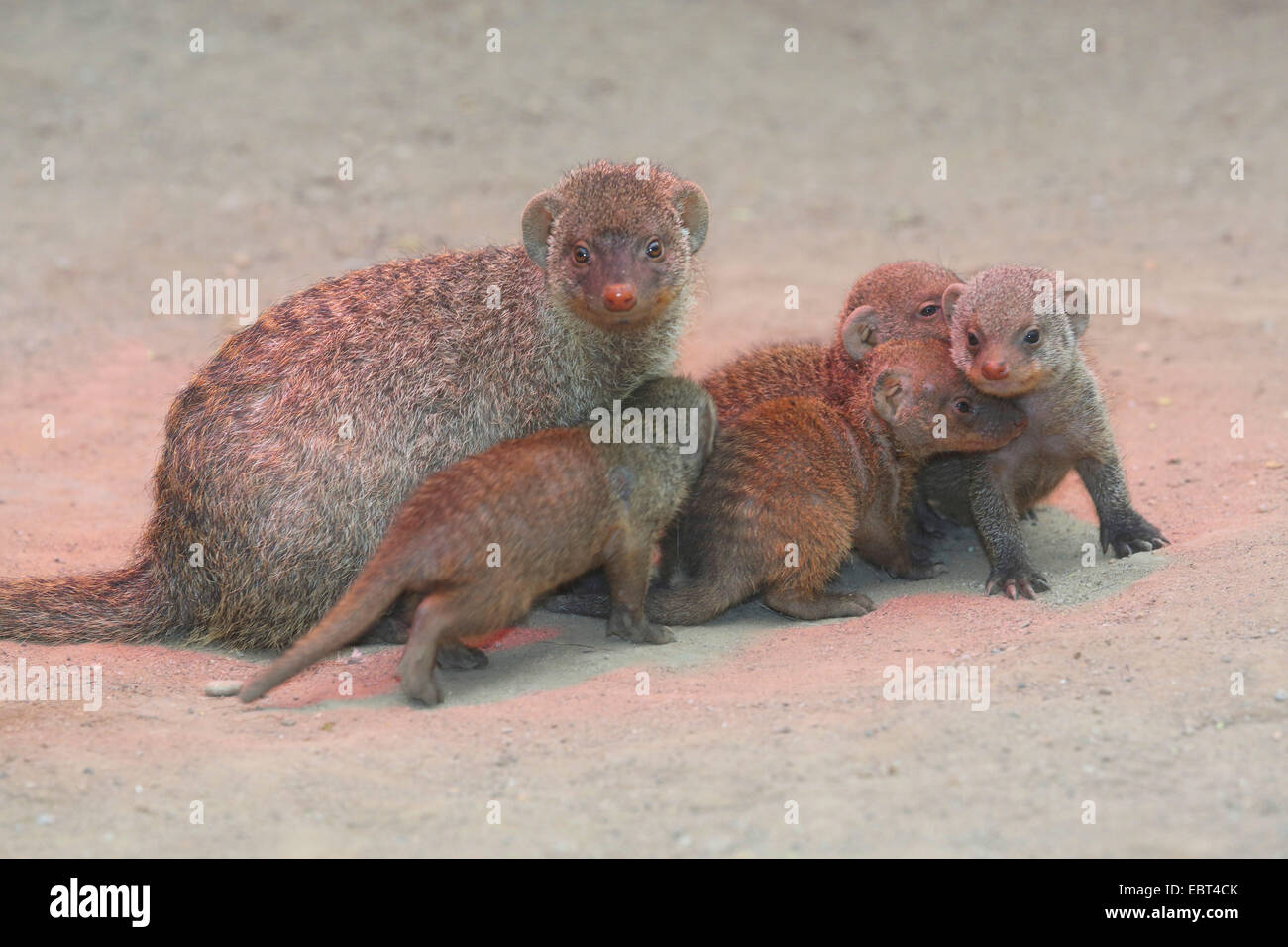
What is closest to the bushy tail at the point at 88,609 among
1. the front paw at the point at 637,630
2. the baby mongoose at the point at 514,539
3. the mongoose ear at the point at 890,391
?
the baby mongoose at the point at 514,539

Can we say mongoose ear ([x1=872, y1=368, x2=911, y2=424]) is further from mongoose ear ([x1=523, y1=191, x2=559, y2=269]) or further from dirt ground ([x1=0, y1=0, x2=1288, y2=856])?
mongoose ear ([x1=523, y1=191, x2=559, y2=269])

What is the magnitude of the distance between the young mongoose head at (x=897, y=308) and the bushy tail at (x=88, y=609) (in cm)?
306

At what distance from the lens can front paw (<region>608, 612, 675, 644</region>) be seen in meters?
5.45

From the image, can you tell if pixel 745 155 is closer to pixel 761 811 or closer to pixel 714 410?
pixel 714 410

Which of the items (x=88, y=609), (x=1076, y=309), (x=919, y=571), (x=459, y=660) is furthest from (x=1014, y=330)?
(x=88, y=609)

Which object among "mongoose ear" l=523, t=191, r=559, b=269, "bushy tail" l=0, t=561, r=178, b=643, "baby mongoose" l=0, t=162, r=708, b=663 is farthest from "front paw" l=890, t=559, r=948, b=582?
"bushy tail" l=0, t=561, r=178, b=643

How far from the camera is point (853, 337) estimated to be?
614 cm

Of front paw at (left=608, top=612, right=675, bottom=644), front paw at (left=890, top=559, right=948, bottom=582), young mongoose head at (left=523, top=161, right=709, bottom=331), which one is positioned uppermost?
young mongoose head at (left=523, top=161, right=709, bottom=331)

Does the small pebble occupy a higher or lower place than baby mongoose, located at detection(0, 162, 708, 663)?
lower

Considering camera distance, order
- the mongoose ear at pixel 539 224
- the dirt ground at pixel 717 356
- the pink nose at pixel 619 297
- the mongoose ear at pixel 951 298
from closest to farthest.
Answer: the dirt ground at pixel 717 356 < the pink nose at pixel 619 297 < the mongoose ear at pixel 539 224 < the mongoose ear at pixel 951 298

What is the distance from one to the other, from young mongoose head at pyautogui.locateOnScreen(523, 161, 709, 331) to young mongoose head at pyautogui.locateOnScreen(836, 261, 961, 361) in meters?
0.89

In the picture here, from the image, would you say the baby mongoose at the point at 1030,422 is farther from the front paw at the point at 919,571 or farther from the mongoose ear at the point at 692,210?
the mongoose ear at the point at 692,210

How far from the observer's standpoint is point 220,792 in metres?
4.14

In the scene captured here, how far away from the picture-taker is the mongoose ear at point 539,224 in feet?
18.2
